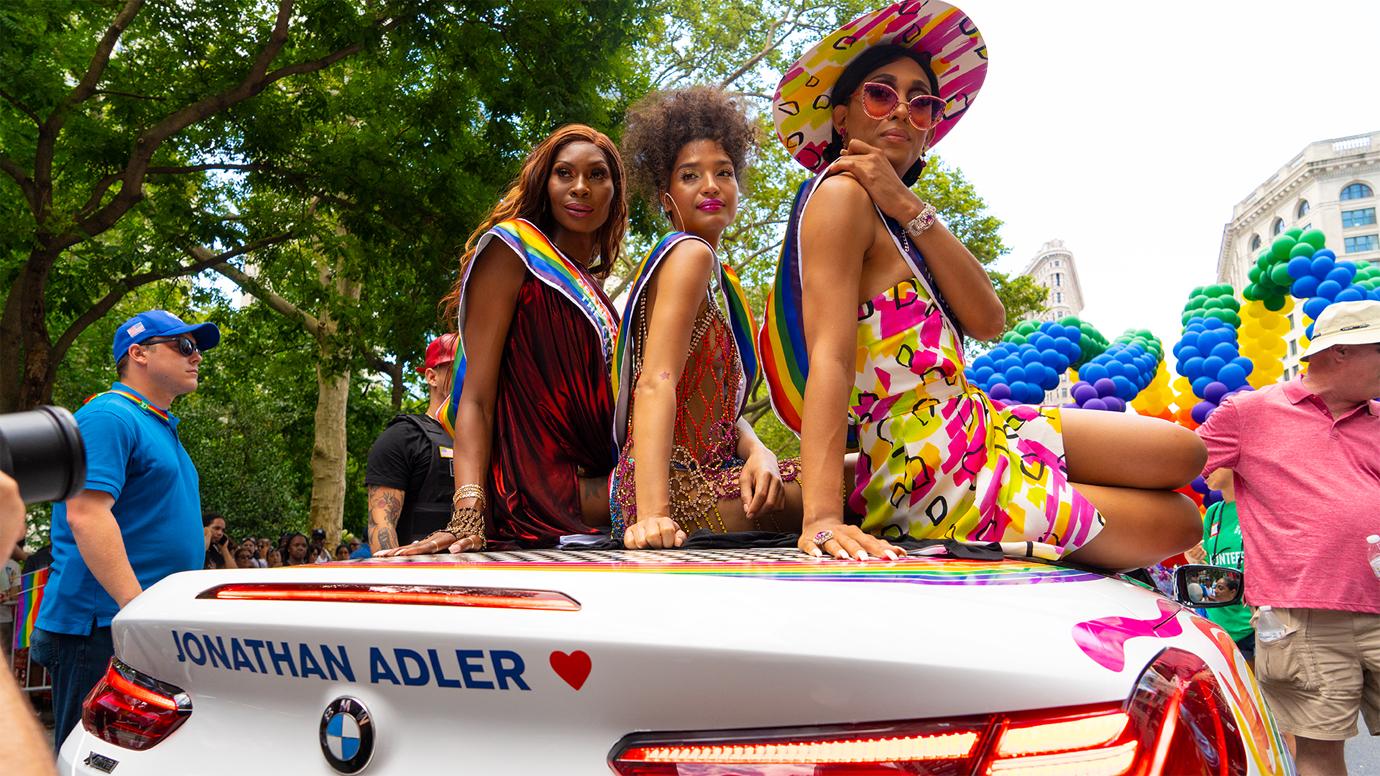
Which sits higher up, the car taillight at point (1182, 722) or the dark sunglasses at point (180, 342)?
the dark sunglasses at point (180, 342)

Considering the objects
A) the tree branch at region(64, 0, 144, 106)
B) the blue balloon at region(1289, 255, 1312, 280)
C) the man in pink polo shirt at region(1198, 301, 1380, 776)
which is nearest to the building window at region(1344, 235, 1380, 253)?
the blue balloon at region(1289, 255, 1312, 280)

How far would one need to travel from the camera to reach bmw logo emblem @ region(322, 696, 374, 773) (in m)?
1.30

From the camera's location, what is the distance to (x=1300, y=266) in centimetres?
928

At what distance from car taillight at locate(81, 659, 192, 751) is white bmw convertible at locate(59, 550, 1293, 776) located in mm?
43

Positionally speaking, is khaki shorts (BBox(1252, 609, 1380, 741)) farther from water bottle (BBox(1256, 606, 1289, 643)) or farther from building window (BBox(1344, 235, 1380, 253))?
building window (BBox(1344, 235, 1380, 253))

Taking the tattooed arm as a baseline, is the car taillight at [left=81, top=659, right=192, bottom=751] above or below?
above

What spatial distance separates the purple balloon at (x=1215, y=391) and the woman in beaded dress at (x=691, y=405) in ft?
24.6

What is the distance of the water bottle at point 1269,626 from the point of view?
421cm

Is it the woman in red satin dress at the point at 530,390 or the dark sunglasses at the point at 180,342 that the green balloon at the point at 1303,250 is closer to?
the woman in red satin dress at the point at 530,390

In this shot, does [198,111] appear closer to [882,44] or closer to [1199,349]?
[882,44]

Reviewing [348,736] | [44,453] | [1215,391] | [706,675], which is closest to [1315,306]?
[1215,391]

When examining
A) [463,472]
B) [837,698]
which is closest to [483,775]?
[837,698]

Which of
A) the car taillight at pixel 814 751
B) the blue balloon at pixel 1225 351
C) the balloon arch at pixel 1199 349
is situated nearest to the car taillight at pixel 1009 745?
the car taillight at pixel 814 751

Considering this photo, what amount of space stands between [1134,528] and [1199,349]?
8265mm
